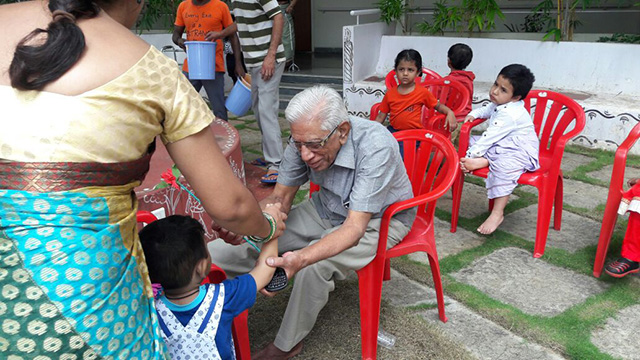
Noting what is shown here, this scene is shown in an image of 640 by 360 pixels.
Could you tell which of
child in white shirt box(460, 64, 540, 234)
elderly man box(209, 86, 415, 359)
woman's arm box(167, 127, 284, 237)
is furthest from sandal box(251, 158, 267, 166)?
woman's arm box(167, 127, 284, 237)

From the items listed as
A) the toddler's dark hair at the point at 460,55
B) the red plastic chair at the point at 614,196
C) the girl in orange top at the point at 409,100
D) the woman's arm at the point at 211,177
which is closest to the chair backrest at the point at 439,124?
the girl in orange top at the point at 409,100

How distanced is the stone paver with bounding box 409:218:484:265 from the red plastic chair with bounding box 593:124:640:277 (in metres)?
0.71

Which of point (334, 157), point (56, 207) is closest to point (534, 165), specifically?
point (334, 157)

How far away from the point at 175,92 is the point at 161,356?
26.4 inches

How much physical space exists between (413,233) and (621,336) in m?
1.08

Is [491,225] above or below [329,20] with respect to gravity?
below

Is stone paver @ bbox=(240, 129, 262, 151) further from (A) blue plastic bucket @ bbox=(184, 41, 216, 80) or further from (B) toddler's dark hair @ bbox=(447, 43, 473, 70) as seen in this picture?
(B) toddler's dark hair @ bbox=(447, 43, 473, 70)

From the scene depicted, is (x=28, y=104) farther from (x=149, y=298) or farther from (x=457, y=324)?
(x=457, y=324)

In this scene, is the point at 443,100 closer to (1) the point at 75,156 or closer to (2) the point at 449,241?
(2) the point at 449,241

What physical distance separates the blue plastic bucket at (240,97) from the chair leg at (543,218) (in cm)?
234

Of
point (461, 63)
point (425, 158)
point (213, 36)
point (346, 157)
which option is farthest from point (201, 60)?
point (346, 157)

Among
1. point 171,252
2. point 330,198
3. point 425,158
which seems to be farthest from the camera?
point 425,158

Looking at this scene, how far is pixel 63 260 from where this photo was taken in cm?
105

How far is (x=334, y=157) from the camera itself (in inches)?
83.0
